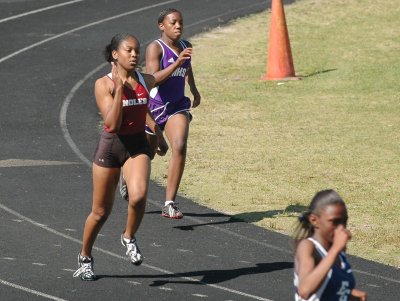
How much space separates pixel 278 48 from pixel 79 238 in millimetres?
12415

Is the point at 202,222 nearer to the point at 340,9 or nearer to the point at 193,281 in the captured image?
the point at 193,281

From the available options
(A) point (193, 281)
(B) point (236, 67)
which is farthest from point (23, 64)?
(A) point (193, 281)

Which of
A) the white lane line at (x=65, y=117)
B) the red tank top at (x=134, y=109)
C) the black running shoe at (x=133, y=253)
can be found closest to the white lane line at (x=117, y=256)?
the black running shoe at (x=133, y=253)

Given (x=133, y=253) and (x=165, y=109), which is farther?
(x=165, y=109)

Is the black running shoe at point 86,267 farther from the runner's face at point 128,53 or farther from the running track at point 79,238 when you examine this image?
the runner's face at point 128,53

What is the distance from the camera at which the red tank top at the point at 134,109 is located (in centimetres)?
1020

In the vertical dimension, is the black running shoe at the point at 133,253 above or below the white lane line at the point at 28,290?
above

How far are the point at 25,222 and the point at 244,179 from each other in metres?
3.49

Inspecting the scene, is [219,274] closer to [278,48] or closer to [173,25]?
[173,25]

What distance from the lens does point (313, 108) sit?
21266mm

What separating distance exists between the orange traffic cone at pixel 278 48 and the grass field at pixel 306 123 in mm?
399

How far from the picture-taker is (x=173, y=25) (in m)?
12.7

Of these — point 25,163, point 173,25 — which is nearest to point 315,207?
point 173,25

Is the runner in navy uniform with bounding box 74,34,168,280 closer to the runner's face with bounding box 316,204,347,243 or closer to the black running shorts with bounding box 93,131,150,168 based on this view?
the black running shorts with bounding box 93,131,150,168
